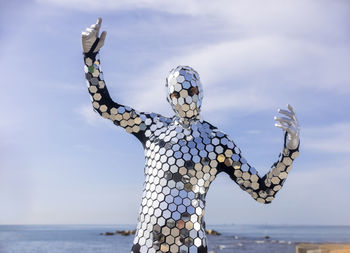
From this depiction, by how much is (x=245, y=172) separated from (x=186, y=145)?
48 centimetres

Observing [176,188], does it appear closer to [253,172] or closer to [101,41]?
[253,172]

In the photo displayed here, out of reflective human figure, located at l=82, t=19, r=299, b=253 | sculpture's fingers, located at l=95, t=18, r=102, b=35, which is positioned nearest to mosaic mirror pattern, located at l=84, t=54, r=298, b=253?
reflective human figure, located at l=82, t=19, r=299, b=253

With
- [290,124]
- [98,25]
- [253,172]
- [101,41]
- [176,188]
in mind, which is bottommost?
[176,188]

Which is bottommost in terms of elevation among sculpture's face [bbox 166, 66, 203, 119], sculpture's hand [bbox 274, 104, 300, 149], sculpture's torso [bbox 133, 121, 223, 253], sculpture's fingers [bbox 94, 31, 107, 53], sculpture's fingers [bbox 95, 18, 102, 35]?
sculpture's torso [bbox 133, 121, 223, 253]

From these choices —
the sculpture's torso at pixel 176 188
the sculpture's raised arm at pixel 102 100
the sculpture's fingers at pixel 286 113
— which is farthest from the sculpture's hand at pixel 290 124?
the sculpture's raised arm at pixel 102 100

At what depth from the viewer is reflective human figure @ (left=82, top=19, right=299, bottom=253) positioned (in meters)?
3.25

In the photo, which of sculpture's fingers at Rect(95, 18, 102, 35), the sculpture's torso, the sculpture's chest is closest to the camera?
the sculpture's torso

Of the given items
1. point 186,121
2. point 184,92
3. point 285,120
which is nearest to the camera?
point 285,120

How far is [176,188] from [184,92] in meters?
0.66

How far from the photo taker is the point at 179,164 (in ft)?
11.0

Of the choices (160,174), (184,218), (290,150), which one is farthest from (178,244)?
(290,150)

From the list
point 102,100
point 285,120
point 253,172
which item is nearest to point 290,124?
point 285,120

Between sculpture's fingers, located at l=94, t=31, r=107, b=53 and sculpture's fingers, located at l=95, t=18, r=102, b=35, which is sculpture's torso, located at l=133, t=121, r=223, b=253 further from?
sculpture's fingers, located at l=95, t=18, r=102, b=35

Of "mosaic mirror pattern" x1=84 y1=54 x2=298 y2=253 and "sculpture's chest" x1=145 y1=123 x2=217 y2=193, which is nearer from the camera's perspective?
"mosaic mirror pattern" x1=84 y1=54 x2=298 y2=253
